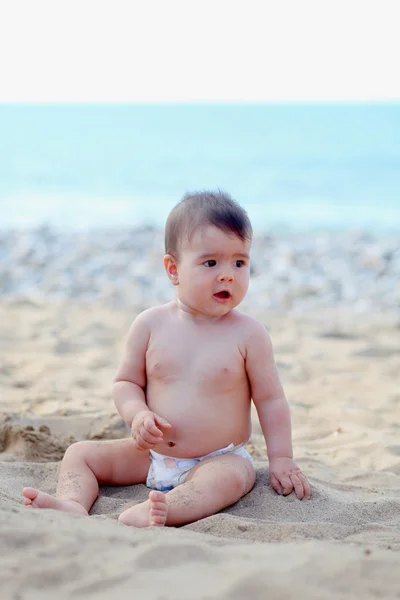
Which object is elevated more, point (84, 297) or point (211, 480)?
point (211, 480)

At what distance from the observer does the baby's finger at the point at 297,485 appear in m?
2.77

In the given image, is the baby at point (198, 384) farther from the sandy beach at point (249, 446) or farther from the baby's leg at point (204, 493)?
the sandy beach at point (249, 446)

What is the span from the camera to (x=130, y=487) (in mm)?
2969

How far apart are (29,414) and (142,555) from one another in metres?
2.17

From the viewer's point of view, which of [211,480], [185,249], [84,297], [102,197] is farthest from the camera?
[102,197]

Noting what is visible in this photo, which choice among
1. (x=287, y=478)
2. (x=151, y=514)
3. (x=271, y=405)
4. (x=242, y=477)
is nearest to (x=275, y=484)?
(x=287, y=478)

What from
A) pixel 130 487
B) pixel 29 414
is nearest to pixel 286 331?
pixel 29 414

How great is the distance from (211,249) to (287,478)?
0.88m

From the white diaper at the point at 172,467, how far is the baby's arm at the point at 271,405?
0.12 meters

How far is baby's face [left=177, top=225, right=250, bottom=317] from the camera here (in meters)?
2.76

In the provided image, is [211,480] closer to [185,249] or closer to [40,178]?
[185,249]

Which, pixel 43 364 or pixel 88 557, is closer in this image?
pixel 88 557

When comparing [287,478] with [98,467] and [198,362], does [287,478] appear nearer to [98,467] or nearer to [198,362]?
[198,362]

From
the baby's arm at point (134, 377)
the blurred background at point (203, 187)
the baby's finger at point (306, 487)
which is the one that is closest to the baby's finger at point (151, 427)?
the baby's arm at point (134, 377)
